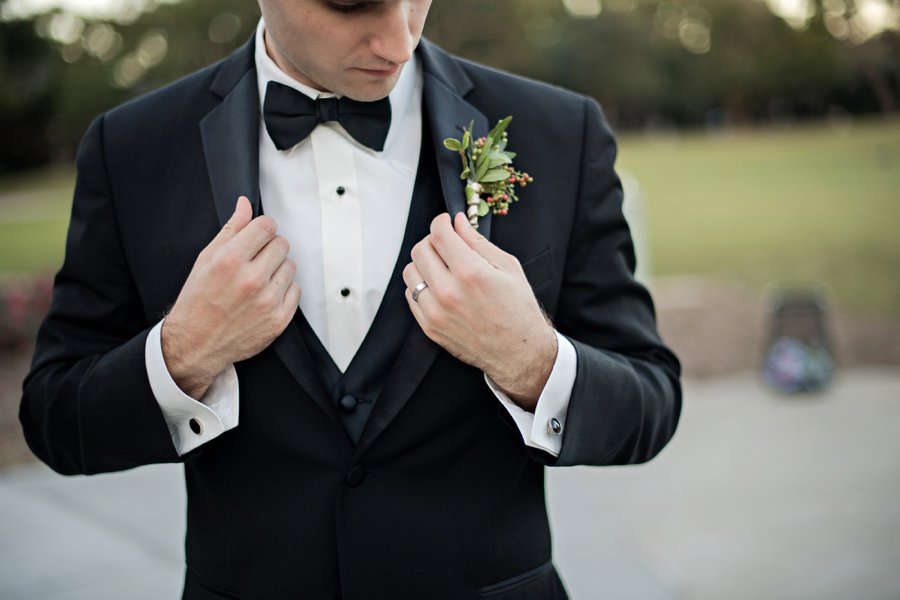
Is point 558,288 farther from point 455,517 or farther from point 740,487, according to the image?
point 740,487

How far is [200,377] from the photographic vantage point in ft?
4.99

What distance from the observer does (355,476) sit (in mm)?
1540

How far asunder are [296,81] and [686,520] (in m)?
3.55

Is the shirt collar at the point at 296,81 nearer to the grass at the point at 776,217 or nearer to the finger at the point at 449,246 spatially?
the finger at the point at 449,246

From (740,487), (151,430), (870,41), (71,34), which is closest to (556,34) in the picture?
(71,34)

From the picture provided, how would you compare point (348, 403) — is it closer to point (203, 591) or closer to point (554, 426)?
point (554, 426)

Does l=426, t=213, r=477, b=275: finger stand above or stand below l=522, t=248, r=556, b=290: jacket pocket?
above

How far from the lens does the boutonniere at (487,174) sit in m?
1.57

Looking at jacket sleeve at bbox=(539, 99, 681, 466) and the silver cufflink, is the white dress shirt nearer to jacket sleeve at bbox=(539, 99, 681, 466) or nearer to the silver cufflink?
the silver cufflink

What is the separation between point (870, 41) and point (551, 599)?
7.65 metres

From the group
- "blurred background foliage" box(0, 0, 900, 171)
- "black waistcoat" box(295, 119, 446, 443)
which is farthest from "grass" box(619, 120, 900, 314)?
"black waistcoat" box(295, 119, 446, 443)

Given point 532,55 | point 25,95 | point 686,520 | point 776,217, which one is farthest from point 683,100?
point 686,520

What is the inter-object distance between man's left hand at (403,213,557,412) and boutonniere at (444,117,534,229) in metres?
0.13

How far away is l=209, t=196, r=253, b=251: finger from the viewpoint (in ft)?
4.77
